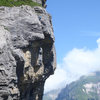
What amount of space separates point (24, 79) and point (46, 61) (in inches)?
394

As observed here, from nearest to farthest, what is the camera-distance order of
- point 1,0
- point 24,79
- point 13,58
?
1. point 13,58
2. point 24,79
3. point 1,0

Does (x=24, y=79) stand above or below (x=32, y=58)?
below

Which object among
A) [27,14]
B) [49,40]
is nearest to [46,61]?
[49,40]

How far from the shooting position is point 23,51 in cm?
3369

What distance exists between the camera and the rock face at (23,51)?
27.0m

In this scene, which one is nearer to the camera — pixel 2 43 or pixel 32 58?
pixel 2 43

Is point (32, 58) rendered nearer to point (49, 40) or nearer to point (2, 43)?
point (49, 40)

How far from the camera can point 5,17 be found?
33.9 m

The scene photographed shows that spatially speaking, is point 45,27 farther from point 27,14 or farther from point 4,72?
point 4,72

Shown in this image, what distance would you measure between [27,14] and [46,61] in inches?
499

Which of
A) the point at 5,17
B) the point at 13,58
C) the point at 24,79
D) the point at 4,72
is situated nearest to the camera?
the point at 4,72

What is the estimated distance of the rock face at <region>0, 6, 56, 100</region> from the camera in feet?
88.4

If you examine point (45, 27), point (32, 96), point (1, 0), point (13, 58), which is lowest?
point (32, 96)

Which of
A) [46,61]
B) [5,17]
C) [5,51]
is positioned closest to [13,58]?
[5,51]
